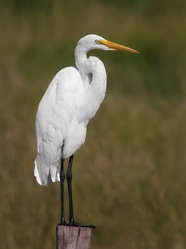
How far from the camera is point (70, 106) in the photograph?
9.93 ft

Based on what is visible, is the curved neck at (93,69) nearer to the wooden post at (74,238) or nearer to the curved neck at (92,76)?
the curved neck at (92,76)

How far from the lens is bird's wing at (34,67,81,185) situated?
302cm

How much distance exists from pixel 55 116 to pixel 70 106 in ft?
0.24

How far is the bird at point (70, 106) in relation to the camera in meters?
2.98

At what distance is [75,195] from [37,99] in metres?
1.51

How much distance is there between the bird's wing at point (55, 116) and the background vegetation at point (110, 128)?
881 millimetres

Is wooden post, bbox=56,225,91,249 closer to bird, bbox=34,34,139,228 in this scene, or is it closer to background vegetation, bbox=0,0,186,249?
bird, bbox=34,34,139,228

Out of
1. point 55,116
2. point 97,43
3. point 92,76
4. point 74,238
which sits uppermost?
point 97,43

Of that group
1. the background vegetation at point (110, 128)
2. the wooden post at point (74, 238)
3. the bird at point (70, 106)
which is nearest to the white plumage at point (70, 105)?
the bird at point (70, 106)

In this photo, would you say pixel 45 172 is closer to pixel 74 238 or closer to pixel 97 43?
pixel 74 238

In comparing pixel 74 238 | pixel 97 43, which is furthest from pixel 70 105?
pixel 74 238

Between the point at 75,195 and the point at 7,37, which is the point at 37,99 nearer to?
the point at 75,195

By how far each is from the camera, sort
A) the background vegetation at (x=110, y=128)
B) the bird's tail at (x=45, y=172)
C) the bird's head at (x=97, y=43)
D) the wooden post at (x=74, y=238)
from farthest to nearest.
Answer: the background vegetation at (x=110, y=128) → the bird's tail at (x=45, y=172) → the bird's head at (x=97, y=43) → the wooden post at (x=74, y=238)

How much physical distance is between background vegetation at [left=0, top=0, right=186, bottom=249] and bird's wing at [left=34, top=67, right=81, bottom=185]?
88 centimetres
